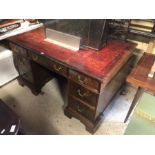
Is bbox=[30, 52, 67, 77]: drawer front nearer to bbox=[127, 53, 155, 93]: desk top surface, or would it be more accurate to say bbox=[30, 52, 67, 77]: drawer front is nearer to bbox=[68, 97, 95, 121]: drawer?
bbox=[68, 97, 95, 121]: drawer

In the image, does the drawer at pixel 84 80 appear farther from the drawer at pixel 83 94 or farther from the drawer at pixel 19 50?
the drawer at pixel 19 50

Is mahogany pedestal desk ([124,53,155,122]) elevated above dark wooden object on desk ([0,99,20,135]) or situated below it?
above

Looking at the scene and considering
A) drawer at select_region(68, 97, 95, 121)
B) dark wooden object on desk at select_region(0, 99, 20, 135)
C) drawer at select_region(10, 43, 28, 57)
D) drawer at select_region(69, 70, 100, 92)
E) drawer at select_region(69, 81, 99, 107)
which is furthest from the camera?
drawer at select_region(10, 43, 28, 57)

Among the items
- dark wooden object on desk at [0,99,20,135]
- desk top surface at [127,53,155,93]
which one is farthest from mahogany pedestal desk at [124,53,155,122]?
dark wooden object on desk at [0,99,20,135]

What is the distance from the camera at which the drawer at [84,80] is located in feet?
3.34

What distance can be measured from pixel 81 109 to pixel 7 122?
62 centimetres

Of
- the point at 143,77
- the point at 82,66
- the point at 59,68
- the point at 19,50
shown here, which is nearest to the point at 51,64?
the point at 59,68

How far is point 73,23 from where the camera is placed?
1.13m

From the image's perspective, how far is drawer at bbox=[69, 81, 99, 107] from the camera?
112 centimetres

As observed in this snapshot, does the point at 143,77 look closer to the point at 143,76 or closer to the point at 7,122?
the point at 143,76

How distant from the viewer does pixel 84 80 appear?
3.49 feet

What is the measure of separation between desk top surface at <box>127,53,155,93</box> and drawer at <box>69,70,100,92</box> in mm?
266
